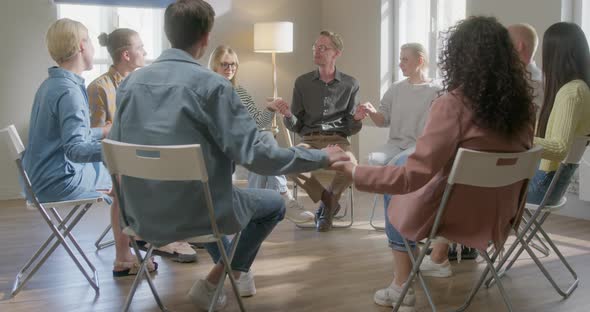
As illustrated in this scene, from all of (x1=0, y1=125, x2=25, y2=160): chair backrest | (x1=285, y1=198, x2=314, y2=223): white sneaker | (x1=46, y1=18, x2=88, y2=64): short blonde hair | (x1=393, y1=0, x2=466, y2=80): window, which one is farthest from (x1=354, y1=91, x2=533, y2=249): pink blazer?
(x1=393, y1=0, x2=466, y2=80): window

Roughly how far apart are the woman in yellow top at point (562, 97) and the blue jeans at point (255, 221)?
1.33m

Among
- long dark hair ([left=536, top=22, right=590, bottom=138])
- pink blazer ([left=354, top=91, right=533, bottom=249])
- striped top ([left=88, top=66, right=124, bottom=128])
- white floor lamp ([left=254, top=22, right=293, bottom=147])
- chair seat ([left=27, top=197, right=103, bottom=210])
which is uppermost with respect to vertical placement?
white floor lamp ([left=254, top=22, right=293, bottom=147])

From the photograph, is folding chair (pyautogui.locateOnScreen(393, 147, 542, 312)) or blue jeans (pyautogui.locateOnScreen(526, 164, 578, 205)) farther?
blue jeans (pyautogui.locateOnScreen(526, 164, 578, 205))

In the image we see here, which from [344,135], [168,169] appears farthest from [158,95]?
[344,135]

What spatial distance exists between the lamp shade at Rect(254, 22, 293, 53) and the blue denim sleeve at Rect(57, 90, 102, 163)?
13.4ft

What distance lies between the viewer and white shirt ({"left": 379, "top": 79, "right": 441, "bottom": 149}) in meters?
4.84

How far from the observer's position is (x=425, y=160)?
98.0 inches

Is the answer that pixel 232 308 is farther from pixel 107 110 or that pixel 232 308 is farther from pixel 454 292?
pixel 107 110

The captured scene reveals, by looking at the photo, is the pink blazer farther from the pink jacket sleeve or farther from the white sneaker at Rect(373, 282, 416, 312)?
the white sneaker at Rect(373, 282, 416, 312)

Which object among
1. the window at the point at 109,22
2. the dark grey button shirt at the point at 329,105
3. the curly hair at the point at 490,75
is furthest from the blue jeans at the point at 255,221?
the window at the point at 109,22

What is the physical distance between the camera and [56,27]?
11.9 ft

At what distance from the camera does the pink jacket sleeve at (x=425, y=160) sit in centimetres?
249

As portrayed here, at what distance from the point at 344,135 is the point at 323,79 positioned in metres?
0.47

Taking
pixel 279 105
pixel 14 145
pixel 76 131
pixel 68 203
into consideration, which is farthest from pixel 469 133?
pixel 279 105
